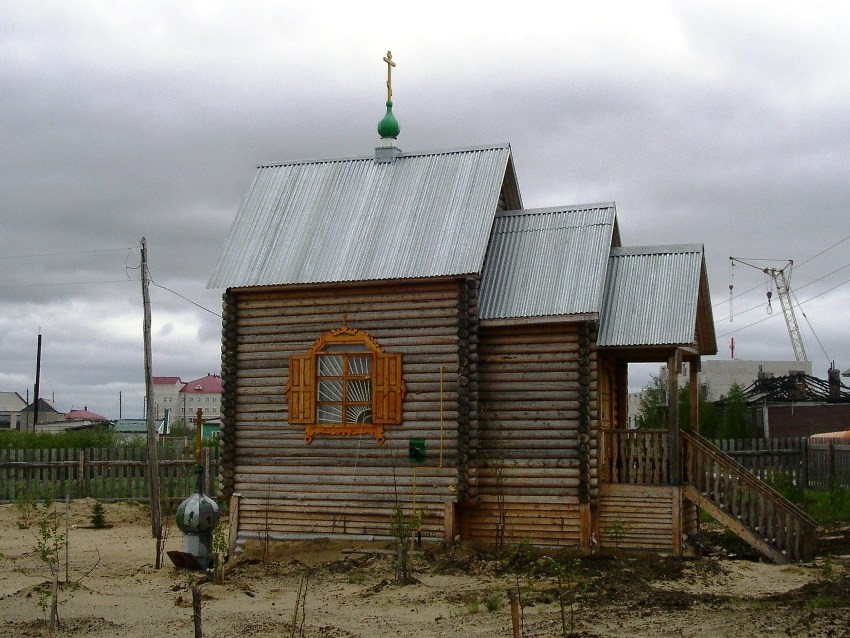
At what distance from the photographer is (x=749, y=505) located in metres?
17.4

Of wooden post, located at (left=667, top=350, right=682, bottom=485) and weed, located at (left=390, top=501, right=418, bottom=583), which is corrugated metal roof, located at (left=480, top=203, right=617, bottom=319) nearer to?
wooden post, located at (left=667, top=350, right=682, bottom=485)

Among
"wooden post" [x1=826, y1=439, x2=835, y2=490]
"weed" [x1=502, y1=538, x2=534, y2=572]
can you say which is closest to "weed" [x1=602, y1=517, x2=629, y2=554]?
"weed" [x1=502, y1=538, x2=534, y2=572]

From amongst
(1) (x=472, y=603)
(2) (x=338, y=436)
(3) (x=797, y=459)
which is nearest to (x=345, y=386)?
(2) (x=338, y=436)

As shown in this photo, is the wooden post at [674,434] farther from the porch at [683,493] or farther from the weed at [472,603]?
the weed at [472,603]

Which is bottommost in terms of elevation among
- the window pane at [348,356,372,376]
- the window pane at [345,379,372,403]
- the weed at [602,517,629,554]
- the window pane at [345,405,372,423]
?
the weed at [602,517,629,554]

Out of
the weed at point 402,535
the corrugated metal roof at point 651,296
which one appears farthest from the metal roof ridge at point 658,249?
the weed at point 402,535

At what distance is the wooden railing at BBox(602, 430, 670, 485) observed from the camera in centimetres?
1800

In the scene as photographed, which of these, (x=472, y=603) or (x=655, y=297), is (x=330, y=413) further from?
(x=655, y=297)

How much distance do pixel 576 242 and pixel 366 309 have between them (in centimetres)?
374

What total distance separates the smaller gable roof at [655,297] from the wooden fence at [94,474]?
44.9 ft

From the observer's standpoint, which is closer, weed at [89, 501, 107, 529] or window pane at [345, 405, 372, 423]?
window pane at [345, 405, 372, 423]

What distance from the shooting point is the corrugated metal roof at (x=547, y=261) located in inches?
704

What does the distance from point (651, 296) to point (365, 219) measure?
5.15 metres

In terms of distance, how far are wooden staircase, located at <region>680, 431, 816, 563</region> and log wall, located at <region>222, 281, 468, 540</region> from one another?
371 cm
